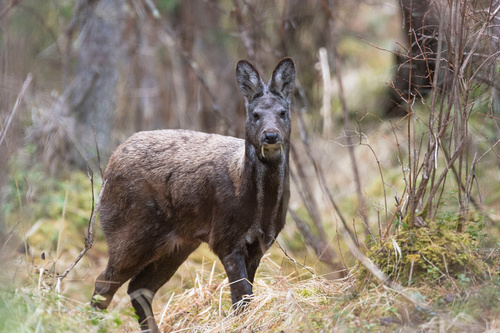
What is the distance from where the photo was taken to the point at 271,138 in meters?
5.58

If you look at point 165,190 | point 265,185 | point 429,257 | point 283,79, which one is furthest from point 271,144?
point 429,257

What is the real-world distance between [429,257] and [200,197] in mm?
2549

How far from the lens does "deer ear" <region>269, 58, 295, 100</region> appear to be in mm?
6270

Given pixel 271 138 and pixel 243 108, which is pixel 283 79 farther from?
pixel 243 108

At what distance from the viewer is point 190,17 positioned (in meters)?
14.1

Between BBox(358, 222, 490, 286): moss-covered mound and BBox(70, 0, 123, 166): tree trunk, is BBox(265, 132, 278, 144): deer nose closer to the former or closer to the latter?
BBox(358, 222, 490, 286): moss-covered mound

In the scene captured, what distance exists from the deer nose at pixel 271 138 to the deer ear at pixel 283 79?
952 mm

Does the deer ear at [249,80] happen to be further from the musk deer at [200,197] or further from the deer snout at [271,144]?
the deer snout at [271,144]

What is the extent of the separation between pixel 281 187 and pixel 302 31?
21.2ft

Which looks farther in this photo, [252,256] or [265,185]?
[252,256]

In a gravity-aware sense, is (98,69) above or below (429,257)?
above

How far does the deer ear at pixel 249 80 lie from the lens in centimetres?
632

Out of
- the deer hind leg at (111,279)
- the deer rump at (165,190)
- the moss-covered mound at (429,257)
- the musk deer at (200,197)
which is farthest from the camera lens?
the deer hind leg at (111,279)

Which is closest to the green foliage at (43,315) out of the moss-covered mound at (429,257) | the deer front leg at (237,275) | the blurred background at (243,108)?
the blurred background at (243,108)
